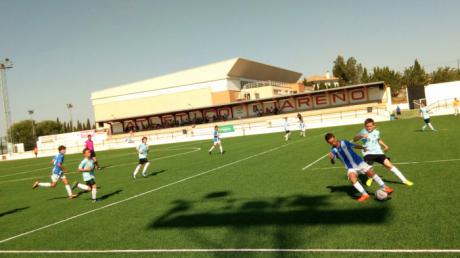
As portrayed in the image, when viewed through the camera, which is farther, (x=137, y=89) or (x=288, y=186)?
(x=137, y=89)

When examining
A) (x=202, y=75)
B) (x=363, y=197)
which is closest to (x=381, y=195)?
(x=363, y=197)

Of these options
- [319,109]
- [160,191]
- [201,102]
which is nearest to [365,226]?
[160,191]

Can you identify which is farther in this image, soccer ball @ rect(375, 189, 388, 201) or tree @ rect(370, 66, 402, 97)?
tree @ rect(370, 66, 402, 97)

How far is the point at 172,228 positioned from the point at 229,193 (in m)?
3.19

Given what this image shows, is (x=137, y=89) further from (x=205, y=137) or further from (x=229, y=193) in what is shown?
(x=229, y=193)

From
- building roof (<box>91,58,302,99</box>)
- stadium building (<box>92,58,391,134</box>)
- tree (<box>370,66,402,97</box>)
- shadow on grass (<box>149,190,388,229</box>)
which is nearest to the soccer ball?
shadow on grass (<box>149,190,388,229</box>)

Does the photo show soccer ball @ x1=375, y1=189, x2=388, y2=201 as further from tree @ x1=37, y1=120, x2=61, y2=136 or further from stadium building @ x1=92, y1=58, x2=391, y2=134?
tree @ x1=37, y1=120, x2=61, y2=136

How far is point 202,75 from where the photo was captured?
7538 centimetres

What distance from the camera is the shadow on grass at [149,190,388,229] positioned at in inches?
283

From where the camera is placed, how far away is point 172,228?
777cm

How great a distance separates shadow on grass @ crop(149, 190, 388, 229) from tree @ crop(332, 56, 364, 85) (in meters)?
86.2

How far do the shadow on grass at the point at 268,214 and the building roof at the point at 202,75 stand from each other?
64.3 meters

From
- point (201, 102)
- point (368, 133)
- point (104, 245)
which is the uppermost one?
point (201, 102)

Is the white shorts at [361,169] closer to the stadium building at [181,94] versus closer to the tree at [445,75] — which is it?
the stadium building at [181,94]
